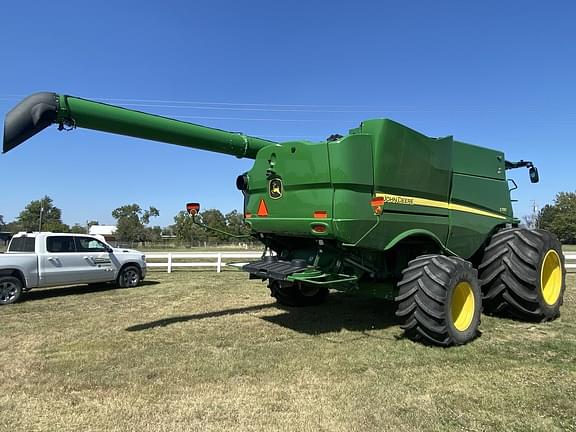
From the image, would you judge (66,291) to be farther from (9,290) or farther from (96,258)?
(9,290)

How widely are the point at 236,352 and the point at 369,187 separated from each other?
2.80 m

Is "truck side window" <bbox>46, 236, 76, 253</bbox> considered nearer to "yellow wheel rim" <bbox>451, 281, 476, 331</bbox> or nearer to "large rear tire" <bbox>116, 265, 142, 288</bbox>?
"large rear tire" <bbox>116, 265, 142, 288</bbox>

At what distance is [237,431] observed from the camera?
366cm

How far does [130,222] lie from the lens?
91.1 meters

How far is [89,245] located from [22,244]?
156 cm

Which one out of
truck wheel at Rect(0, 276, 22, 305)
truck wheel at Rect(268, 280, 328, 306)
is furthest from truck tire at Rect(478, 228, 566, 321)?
truck wheel at Rect(0, 276, 22, 305)

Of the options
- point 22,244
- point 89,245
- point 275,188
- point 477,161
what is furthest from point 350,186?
point 22,244

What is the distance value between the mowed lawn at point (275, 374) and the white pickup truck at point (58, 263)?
6.21ft

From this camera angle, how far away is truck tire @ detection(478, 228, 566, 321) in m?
7.25

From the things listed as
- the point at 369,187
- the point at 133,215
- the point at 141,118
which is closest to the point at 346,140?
the point at 369,187

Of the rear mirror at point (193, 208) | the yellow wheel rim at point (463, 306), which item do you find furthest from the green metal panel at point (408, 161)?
the rear mirror at point (193, 208)

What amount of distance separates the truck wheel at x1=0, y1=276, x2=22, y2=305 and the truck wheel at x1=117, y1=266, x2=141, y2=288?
2821mm

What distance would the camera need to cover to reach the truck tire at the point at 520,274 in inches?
285

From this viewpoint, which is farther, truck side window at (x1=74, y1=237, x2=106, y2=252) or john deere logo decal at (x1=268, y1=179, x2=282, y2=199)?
truck side window at (x1=74, y1=237, x2=106, y2=252)
